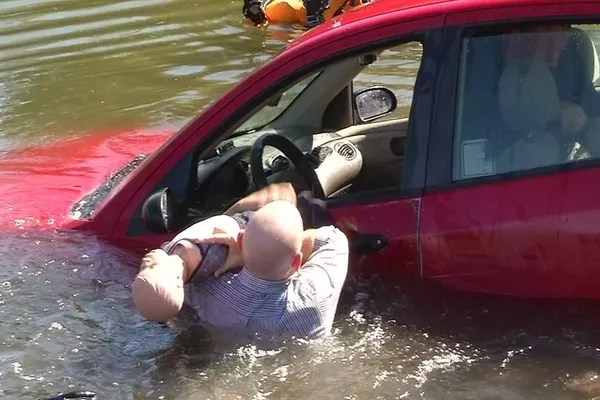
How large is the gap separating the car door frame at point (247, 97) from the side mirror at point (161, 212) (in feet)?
0.24

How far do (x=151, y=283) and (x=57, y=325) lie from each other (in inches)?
36.8

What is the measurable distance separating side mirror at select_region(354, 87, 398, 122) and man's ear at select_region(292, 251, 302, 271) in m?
1.35

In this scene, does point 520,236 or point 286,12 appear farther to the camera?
point 286,12

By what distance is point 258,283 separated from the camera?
3.73 m

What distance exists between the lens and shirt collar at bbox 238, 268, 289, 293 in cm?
373

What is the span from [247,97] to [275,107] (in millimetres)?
337

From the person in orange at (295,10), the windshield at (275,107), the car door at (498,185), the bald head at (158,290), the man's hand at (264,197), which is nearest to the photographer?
the bald head at (158,290)

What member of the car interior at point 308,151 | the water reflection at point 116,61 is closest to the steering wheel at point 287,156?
the car interior at point 308,151

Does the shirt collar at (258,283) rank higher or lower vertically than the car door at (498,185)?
lower

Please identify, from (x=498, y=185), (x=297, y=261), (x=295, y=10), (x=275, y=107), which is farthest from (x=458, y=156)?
(x=295, y=10)

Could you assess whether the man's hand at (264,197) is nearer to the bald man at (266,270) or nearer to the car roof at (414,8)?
the bald man at (266,270)

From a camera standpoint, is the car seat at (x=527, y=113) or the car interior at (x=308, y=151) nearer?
the car seat at (x=527, y=113)

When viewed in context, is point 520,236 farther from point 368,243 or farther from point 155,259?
point 155,259

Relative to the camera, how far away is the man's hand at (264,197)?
389cm
